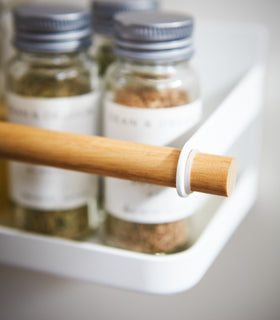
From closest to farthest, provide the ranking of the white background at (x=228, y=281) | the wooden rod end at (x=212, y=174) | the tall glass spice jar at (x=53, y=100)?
the wooden rod end at (x=212, y=174), the tall glass spice jar at (x=53, y=100), the white background at (x=228, y=281)

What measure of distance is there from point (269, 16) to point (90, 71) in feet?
0.58

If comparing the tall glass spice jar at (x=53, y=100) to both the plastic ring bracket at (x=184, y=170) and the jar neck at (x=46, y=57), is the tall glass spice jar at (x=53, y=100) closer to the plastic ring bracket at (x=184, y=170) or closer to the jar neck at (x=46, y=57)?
the jar neck at (x=46, y=57)

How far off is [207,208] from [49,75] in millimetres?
172

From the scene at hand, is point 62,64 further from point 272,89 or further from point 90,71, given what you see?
point 272,89

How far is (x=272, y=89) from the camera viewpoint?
19.3 inches

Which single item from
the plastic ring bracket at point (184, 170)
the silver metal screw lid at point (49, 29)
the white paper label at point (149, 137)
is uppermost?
the silver metal screw lid at point (49, 29)

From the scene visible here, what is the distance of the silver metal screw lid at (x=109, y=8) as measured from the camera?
446 mm

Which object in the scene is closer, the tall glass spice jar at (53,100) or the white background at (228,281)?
the tall glass spice jar at (53,100)

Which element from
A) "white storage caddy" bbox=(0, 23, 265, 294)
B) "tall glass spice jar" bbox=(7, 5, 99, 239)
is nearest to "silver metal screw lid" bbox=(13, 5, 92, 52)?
"tall glass spice jar" bbox=(7, 5, 99, 239)

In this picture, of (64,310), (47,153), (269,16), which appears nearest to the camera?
(47,153)

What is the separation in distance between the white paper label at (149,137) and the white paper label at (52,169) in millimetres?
25

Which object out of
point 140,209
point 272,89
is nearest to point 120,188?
point 140,209

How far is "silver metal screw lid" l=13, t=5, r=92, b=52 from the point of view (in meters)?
0.37

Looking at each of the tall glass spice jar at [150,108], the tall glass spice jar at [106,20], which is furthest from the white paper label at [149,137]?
the tall glass spice jar at [106,20]
